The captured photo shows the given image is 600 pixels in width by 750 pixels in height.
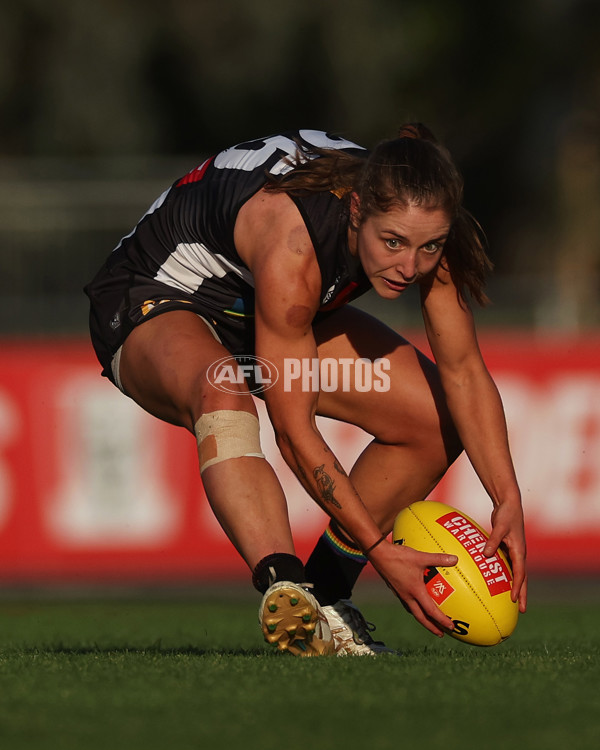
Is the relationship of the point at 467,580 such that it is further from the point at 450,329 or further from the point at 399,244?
the point at 399,244

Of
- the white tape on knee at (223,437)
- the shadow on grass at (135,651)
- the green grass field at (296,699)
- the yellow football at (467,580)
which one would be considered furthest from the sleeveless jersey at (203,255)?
the green grass field at (296,699)

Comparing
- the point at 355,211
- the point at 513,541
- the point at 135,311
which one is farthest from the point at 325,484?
the point at 135,311

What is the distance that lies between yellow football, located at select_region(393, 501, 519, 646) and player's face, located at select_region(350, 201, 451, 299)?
0.83 meters

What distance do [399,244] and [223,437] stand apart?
2.64 feet

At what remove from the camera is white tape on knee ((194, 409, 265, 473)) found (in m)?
4.35

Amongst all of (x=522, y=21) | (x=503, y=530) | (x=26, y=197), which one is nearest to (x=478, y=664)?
(x=503, y=530)

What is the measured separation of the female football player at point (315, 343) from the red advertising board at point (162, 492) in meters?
3.81

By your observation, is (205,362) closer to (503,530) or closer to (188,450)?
(503,530)

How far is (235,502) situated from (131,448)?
4.82m

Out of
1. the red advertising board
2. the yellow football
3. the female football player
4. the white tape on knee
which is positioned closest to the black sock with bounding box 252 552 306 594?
the female football player

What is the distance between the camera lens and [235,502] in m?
4.29

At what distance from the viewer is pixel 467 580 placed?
14.7 feet

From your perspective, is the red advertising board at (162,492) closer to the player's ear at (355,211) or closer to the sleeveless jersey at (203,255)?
the sleeveless jersey at (203,255)

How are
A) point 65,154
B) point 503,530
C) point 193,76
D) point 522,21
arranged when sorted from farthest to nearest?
point 522,21, point 193,76, point 65,154, point 503,530
